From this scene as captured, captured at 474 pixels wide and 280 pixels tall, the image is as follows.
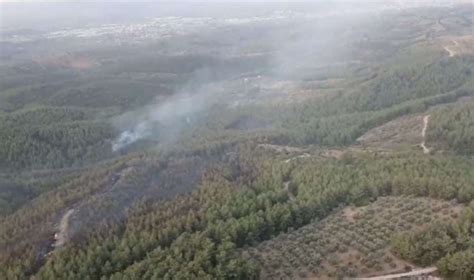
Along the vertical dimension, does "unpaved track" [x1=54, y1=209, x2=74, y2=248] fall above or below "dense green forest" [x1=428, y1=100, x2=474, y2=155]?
below

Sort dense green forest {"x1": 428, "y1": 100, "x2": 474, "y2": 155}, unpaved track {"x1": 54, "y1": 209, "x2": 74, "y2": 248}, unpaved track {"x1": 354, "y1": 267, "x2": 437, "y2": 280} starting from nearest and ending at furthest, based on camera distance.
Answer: unpaved track {"x1": 354, "y1": 267, "x2": 437, "y2": 280} → unpaved track {"x1": 54, "y1": 209, "x2": 74, "y2": 248} → dense green forest {"x1": 428, "y1": 100, "x2": 474, "y2": 155}

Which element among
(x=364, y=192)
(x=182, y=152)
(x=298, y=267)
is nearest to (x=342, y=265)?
(x=298, y=267)

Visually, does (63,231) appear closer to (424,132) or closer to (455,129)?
(424,132)

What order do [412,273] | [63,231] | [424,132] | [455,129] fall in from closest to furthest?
[412,273], [63,231], [455,129], [424,132]

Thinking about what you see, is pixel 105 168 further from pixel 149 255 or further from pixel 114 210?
pixel 149 255

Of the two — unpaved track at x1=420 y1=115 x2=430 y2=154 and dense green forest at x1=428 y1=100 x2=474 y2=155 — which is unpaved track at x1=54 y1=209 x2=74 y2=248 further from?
dense green forest at x1=428 y1=100 x2=474 y2=155

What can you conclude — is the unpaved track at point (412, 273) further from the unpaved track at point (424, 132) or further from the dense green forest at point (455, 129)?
the dense green forest at point (455, 129)

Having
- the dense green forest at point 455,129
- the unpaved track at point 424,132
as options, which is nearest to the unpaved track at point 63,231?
the unpaved track at point 424,132

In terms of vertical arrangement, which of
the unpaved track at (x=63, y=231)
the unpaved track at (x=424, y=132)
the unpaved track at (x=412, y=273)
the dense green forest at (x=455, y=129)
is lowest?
the unpaved track at (x=63, y=231)

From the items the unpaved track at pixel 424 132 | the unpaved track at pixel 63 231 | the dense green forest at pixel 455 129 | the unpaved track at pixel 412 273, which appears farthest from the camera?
the unpaved track at pixel 424 132

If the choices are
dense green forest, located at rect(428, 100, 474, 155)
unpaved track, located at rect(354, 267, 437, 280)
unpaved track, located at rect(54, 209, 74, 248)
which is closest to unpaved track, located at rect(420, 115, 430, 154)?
dense green forest, located at rect(428, 100, 474, 155)

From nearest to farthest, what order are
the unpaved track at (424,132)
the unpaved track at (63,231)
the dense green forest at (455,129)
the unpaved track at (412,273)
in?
the unpaved track at (412,273), the unpaved track at (63,231), the dense green forest at (455,129), the unpaved track at (424,132)

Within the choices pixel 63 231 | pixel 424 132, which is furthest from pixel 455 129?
pixel 63 231
